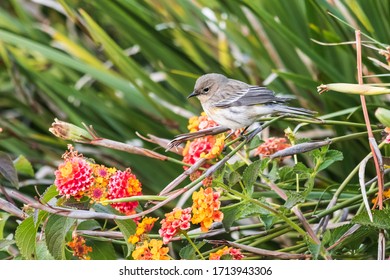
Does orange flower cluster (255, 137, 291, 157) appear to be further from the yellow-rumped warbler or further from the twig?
the twig

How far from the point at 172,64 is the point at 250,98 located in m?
0.71

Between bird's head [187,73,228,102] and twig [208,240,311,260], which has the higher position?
bird's head [187,73,228,102]

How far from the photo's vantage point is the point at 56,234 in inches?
48.0

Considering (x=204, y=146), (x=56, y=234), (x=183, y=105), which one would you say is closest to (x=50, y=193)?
(x=56, y=234)

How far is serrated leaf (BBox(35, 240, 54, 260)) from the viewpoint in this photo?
1.28 meters

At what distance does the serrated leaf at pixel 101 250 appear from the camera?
1.36 m

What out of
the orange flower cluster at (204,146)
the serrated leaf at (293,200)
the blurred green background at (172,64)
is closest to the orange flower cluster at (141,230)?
the orange flower cluster at (204,146)

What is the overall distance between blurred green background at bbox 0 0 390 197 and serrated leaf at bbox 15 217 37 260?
811mm

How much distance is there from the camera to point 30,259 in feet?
4.14

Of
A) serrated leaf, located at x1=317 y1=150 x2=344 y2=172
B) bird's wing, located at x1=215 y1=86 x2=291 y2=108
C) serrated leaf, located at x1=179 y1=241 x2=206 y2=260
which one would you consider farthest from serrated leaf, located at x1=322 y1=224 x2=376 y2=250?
bird's wing, located at x1=215 y1=86 x2=291 y2=108

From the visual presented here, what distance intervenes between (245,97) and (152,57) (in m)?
0.73

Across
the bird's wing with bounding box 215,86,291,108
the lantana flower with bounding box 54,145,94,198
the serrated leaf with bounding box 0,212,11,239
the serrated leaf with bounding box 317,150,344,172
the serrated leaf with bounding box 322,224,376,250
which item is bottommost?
the serrated leaf with bounding box 322,224,376,250

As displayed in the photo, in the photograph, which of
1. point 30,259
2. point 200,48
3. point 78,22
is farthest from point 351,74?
point 30,259

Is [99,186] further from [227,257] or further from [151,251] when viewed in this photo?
[227,257]
